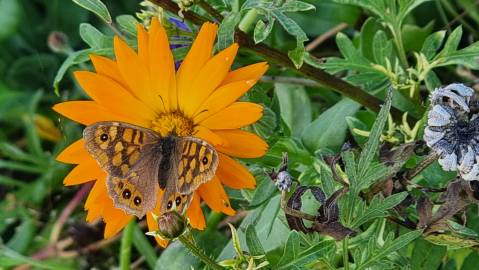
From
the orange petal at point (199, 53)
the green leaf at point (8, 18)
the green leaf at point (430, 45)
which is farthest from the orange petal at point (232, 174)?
the green leaf at point (8, 18)

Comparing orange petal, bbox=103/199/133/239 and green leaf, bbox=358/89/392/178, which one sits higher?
green leaf, bbox=358/89/392/178

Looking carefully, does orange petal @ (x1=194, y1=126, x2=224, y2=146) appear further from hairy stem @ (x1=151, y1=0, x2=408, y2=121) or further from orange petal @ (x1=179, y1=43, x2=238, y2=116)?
hairy stem @ (x1=151, y1=0, x2=408, y2=121)

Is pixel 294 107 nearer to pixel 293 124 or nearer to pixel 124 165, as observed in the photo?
pixel 293 124

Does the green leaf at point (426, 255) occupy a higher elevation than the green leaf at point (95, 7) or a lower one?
lower

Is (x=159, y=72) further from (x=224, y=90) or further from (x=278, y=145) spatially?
(x=278, y=145)

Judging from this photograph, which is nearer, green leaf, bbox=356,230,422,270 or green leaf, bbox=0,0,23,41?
green leaf, bbox=356,230,422,270

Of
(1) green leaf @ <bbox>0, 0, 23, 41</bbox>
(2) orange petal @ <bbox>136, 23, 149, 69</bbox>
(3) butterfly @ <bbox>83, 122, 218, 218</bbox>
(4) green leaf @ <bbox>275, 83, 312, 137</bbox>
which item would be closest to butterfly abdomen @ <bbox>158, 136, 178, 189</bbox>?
(3) butterfly @ <bbox>83, 122, 218, 218</bbox>

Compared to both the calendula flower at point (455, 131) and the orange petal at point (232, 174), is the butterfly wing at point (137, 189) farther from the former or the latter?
the calendula flower at point (455, 131)

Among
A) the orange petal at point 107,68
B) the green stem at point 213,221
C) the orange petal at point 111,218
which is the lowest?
the green stem at point 213,221
